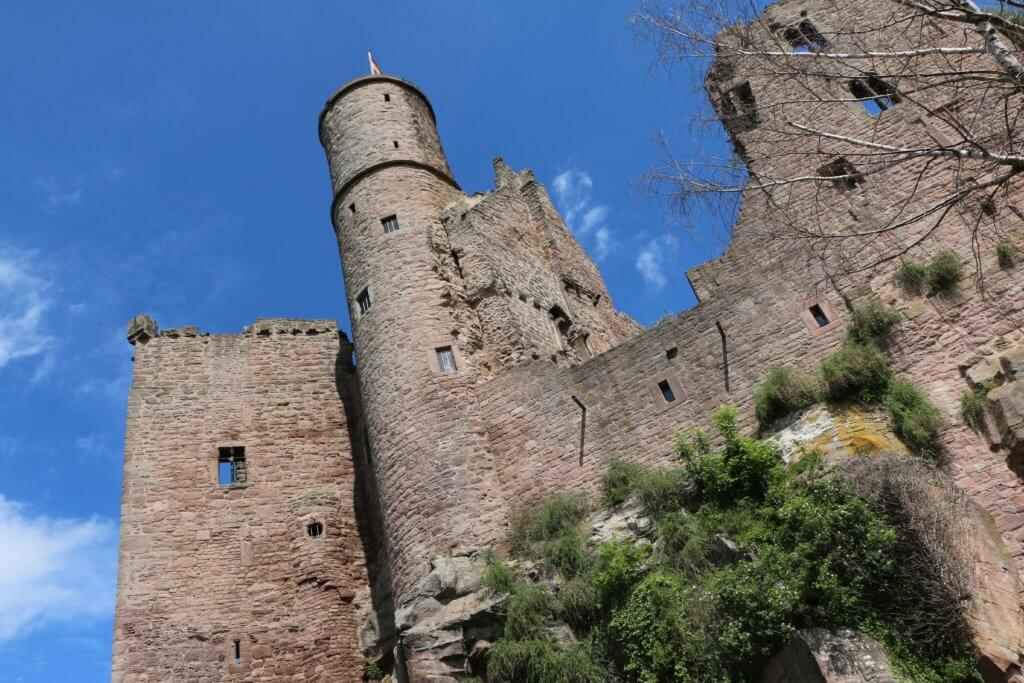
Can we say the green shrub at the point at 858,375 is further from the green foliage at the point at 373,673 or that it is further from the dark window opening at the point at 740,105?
the green foliage at the point at 373,673

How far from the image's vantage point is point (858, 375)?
1130cm

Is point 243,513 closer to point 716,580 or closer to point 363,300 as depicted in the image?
point 363,300

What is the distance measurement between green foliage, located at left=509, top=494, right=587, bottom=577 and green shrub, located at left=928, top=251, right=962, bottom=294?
5.91 metres

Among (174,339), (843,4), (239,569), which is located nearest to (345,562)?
(239,569)

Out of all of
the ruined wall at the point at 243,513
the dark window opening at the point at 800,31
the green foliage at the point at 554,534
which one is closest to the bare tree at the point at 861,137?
the dark window opening at the point at 800,31

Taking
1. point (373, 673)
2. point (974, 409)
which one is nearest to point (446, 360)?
point (373, 673)

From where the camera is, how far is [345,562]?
16312 mm

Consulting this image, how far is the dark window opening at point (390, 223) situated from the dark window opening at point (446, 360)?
11.3 feet

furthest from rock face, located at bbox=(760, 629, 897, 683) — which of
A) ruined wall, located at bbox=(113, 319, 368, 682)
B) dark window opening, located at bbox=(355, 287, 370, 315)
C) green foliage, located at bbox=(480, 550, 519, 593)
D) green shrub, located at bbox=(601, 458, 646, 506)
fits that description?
dark window opening, located at bbox=(355, 287, 370, 315)

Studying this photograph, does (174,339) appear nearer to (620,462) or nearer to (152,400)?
(152,400)

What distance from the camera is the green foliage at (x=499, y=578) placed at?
11875 mm

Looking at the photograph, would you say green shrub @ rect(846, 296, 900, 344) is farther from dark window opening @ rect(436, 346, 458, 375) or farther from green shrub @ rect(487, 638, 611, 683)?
dark window opening @ rect(436, 346, 458, 375)

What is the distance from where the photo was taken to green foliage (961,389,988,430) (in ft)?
33.5

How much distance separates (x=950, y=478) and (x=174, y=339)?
624 inches
